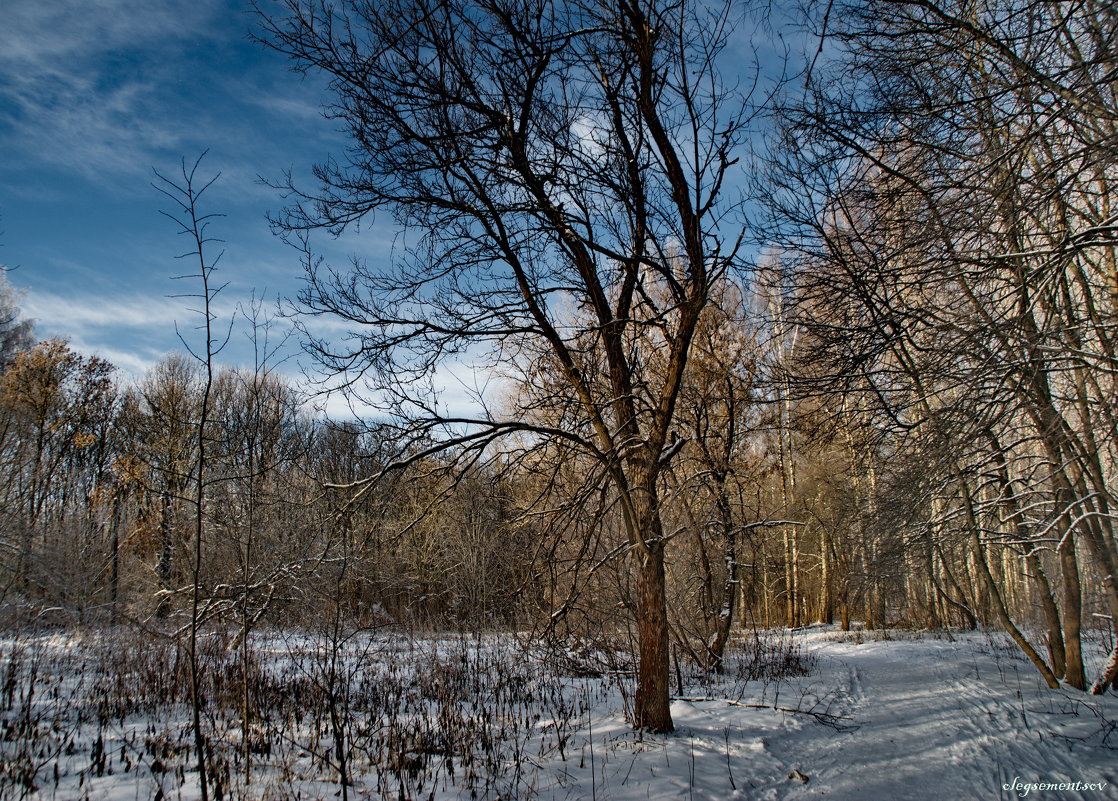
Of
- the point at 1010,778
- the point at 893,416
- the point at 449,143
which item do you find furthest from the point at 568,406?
the point at 1010,778

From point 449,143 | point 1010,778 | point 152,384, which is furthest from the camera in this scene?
point 152,384

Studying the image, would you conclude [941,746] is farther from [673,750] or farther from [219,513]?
[219,513]

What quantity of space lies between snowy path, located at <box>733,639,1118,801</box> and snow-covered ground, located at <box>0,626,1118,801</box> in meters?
0.02

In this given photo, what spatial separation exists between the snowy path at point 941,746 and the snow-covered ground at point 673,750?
0.02 m

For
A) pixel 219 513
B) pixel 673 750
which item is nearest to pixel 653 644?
pixel 673 750

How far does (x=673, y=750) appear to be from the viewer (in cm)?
518

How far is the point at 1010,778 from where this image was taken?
16.5ft

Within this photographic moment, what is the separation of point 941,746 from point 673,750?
294 centimetres

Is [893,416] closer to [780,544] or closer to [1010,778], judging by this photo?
[1010,778]

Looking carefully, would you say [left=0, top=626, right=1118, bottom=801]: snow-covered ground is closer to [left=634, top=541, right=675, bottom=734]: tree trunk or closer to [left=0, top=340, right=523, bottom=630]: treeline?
[left=634, top=541, right=675, bottom=734]: tree trunk

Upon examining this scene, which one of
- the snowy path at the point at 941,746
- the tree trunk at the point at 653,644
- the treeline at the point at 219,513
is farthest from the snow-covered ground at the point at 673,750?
the treeline at the point at 219,513

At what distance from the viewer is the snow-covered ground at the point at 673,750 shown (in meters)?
4.54

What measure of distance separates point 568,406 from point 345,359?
7.31ft

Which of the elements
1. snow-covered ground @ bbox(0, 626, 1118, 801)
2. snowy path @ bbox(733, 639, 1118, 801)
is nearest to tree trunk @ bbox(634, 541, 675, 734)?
snow-covered ground @ bbox(0, 626, 1118, 801)
